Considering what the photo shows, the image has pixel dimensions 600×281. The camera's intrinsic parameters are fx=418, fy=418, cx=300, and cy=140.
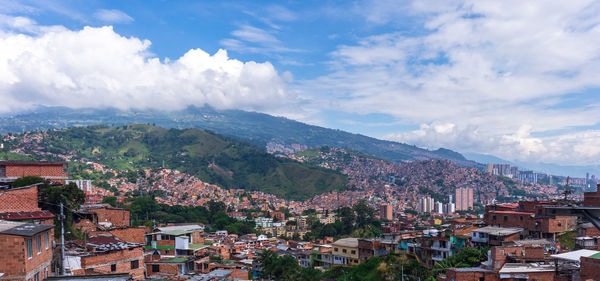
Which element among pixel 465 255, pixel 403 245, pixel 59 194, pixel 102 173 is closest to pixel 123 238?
pixel 59 194

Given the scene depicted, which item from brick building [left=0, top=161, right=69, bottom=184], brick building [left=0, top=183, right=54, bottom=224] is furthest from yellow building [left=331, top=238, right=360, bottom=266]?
brick building [left=0, top=183, right=54, bottom=224]

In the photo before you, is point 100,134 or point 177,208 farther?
point 100,134

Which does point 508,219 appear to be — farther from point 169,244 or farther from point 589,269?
point 169,244

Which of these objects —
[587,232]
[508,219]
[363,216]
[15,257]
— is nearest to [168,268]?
[15,257]

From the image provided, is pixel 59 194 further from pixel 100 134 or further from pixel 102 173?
pixel 100 134

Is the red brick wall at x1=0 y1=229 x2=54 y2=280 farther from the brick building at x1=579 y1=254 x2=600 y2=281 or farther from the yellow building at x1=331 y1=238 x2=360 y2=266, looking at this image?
the yellow building at x1=331 y1=238 x2=360 y2=266

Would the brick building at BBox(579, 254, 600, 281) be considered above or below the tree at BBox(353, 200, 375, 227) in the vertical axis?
above
